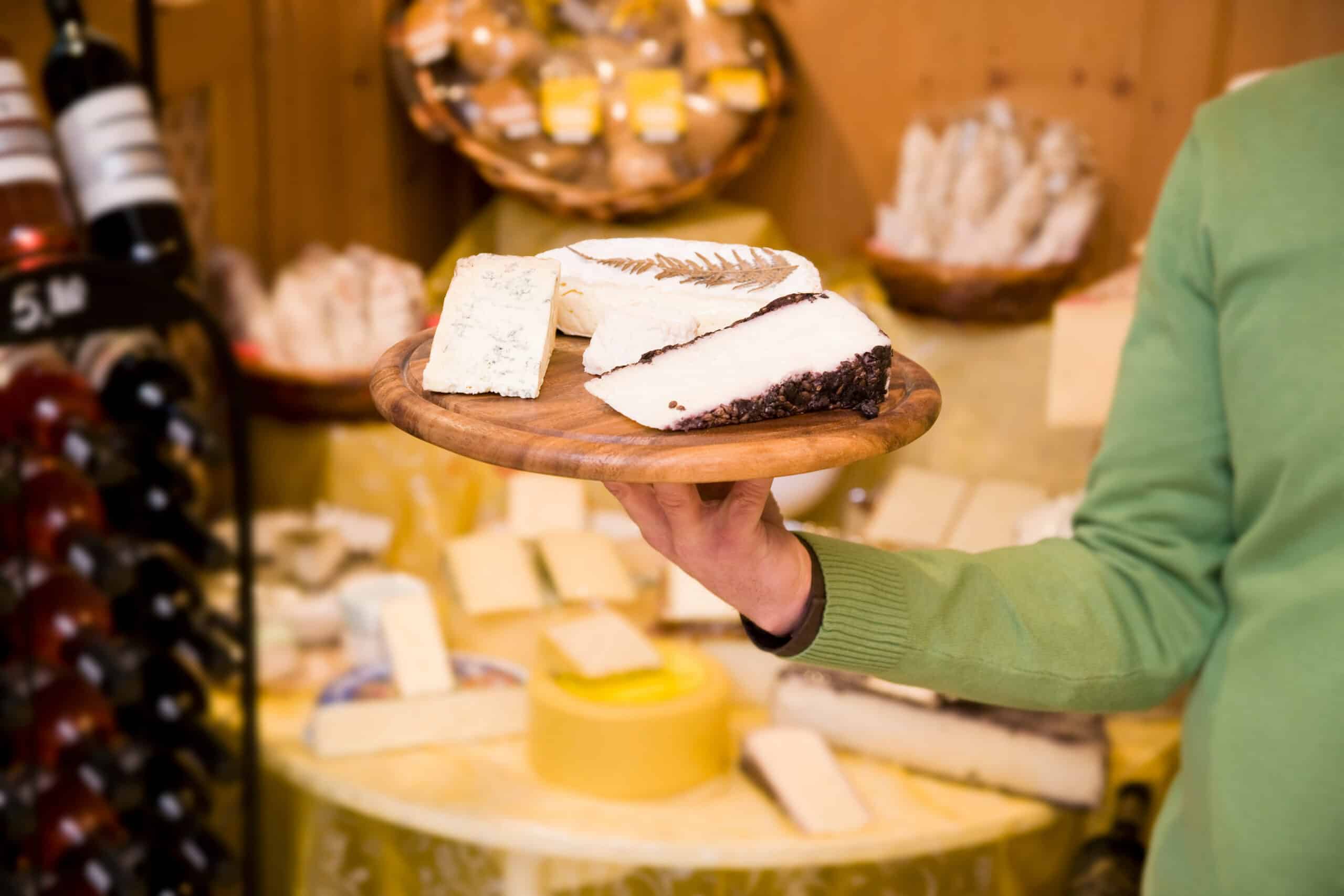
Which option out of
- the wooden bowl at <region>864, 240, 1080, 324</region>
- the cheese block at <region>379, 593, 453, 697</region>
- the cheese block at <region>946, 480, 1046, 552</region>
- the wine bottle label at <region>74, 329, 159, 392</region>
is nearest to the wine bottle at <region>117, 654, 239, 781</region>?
the cheese block at <region>379, 593, 453, 697</region>

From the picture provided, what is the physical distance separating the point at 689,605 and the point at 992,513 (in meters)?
0.45

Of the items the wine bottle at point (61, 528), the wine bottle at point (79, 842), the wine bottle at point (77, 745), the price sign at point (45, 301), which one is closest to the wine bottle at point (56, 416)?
the wine bottle at point (61, 528)

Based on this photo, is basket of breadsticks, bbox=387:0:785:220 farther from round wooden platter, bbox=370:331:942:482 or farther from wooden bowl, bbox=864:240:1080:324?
round wooden platter, bbox=370:331:942:482

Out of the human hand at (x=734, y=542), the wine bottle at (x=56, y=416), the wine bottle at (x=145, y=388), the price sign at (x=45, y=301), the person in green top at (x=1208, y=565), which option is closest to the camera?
the human hand at (x=734, y=542)

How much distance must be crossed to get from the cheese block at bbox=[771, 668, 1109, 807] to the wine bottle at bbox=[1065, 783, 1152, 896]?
4 cm

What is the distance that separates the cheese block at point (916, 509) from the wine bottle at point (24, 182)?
1110mm

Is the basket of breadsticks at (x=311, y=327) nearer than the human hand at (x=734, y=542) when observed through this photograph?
No

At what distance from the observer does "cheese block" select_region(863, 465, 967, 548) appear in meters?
1.85

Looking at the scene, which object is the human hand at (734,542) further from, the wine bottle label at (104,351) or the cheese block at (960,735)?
the wine bottle label at (104,351)

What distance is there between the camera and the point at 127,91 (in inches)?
56.0

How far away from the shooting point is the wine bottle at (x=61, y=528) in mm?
1426

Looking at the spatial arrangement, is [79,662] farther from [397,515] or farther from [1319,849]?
[1319,849]

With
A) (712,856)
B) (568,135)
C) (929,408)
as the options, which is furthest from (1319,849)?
(568,135)

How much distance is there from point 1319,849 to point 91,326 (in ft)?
4.03
